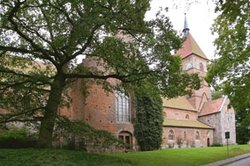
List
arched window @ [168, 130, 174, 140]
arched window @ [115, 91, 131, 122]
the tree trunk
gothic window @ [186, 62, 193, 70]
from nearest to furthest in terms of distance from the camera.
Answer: the tree trunk, arched window @ [115, 91, 131, 122], arched window @ [168, 130, 174, 140], gothic window @ [186, 62, 193, 70]

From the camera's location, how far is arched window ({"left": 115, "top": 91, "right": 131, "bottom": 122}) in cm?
3438

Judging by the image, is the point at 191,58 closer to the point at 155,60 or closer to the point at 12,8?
the point at 155,60

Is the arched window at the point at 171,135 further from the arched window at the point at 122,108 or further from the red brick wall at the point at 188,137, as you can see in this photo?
the arched window at the point at 122,108

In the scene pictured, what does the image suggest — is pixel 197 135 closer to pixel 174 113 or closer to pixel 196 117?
pixel 174 113

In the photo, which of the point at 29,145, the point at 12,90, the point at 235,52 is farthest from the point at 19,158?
the point at 235,52

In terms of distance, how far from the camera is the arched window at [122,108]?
3438 cm

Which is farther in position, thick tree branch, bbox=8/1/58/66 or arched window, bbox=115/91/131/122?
arched window, bbox=115/91/131/122

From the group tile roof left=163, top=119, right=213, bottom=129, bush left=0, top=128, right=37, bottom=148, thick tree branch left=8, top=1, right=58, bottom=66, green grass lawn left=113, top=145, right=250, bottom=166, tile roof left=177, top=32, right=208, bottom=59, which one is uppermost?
tile roof left=177, top=32, right=208, bottom=59

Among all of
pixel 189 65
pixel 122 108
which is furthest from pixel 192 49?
pixel 122 108

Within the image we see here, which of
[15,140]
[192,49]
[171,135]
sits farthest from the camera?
[192,49]

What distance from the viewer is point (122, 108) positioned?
115 ft

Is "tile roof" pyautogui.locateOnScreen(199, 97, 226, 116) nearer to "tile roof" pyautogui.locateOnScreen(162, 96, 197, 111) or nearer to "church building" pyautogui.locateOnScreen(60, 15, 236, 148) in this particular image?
"church building" pyautogui.locateOnScreen(60, 15, 236, 148)

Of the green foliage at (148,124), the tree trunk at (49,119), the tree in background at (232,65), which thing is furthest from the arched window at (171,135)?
the tree trunk at (49,119)

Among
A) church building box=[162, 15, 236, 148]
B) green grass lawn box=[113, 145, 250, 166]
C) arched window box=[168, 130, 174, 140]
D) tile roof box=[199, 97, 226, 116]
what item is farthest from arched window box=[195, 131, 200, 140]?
green grass lawn box=[113, 145, 250, 166]
